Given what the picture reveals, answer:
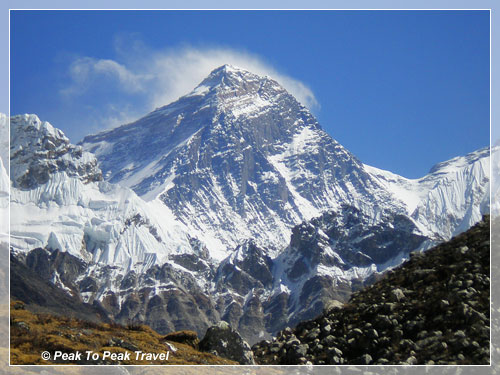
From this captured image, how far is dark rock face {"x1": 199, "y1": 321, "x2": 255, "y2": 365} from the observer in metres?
32.0

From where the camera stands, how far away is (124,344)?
1211 inches

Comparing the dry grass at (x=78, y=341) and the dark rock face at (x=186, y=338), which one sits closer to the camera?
the dry grass at (x=78, y=341)

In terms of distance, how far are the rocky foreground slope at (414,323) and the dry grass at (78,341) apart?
146 inches

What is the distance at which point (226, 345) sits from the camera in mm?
32875

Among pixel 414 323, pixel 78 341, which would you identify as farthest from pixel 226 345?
pixel 414 323

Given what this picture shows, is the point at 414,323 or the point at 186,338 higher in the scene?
the point at 414,323

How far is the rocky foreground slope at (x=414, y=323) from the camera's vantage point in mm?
28969

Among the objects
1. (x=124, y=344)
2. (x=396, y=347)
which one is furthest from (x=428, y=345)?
(x=124, y=344)

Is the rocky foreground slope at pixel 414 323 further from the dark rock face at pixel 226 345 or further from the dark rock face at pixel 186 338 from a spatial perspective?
the dark rock face at pixel 186 338

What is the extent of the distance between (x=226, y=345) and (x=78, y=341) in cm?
593

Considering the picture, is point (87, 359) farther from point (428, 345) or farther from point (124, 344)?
point (428, 345)

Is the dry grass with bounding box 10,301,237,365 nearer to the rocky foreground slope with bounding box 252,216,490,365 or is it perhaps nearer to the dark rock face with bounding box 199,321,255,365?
the dark rock face with bounding box 199,321,255,365

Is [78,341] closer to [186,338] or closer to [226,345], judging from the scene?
[186,338]

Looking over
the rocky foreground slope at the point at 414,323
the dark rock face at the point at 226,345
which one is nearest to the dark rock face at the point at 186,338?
the dark rock face at the point at 226,345
